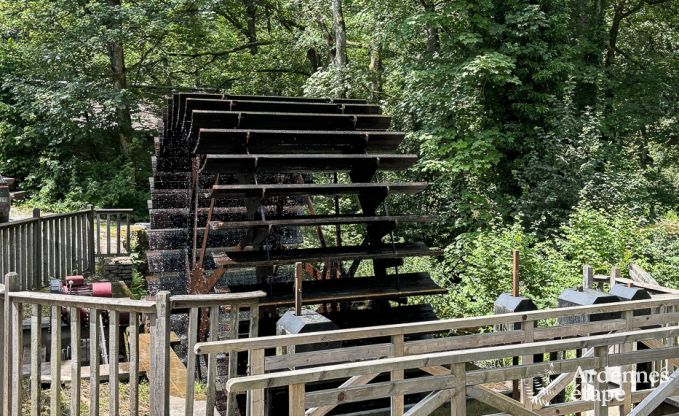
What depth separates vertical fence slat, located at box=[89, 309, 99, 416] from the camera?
10.6 ft

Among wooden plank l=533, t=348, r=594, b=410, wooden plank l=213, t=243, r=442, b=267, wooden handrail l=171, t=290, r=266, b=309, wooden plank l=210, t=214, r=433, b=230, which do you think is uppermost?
wooden plank l=210, t=214, r=433, b=230

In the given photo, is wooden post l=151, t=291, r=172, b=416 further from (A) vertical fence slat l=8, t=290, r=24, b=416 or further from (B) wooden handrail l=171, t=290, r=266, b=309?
(A) vertical fence slat l=8, t=290, r=24, b=416

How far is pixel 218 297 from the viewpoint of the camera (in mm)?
3459

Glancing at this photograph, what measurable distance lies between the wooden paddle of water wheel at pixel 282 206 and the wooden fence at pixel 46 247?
1075 millimetres

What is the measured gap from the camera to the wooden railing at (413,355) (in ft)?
8.98

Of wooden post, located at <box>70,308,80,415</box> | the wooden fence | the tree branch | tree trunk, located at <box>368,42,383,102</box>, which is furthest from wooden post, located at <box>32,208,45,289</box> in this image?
the tree branch

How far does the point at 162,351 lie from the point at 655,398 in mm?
2516

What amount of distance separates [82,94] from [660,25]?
13.0 meters

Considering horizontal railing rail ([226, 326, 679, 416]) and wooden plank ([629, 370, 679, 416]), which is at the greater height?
horizontal railing rail ([226, 326, 679, 416])

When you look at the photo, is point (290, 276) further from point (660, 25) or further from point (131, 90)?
point (660, 25)

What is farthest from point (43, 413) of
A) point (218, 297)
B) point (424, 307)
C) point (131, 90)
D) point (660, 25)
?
point (660, 25)

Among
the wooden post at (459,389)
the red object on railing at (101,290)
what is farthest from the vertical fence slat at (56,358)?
the red object on railing at (101,290)

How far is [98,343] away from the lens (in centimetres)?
327

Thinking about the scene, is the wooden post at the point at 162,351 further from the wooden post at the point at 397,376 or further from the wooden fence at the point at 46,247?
the wooden fence at the point at 46,247
